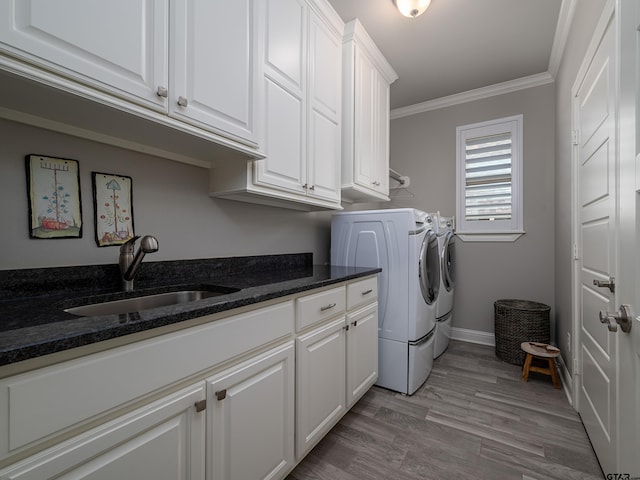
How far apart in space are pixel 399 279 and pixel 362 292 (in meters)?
0.41

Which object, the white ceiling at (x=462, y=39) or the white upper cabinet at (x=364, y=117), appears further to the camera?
the white upper cabinet at (x=364, y=117)

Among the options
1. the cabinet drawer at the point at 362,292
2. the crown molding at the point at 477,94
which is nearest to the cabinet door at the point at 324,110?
the cabinet drawer at the point at 362,292

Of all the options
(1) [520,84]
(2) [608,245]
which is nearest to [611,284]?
(2) [608,245]

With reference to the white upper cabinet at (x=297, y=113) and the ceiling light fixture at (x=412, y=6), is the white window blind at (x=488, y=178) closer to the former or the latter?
the ceiling light fixture at (x=412, y=6)

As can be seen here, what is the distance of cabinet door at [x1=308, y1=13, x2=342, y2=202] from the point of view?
6.11 feet

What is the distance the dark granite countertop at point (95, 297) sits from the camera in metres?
A: 0.62

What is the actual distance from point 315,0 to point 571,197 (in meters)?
2.11

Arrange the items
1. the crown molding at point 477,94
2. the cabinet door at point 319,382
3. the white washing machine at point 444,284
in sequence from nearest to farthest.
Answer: the cabinet door at point 319,382 < the white washing machine at point 444,284 < the crown molding at point 477,94

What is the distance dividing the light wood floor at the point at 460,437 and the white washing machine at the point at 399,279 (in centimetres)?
19

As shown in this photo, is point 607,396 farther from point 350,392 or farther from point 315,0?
point 315,0

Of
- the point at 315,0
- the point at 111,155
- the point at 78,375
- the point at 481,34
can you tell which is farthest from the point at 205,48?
the point at 481,34

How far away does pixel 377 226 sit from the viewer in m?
2.23

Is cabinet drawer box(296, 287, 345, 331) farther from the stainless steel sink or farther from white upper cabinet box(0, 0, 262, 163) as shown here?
white upper cabinet box(0, 0, 262, 163)

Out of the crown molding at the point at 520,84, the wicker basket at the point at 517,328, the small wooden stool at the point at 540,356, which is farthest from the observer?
the wicker basket at the point at 517,328
